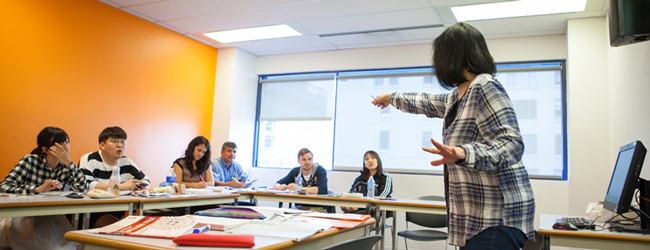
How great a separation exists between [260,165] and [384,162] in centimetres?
196

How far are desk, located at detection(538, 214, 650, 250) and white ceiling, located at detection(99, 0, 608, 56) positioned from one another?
9.13 feet

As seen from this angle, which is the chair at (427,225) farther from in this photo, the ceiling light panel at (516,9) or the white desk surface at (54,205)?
Result: the white desk surface at (54,205)

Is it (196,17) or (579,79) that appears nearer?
(579,79)

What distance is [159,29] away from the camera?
5.35m

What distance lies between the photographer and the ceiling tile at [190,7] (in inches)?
177

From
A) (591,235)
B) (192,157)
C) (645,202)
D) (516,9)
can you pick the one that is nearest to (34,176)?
(192,157)

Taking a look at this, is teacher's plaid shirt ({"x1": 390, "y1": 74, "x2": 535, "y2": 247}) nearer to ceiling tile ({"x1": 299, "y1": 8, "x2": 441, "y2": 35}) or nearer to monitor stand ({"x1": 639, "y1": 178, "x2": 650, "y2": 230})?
monitor stand ({"x1": 639, "y1": 178, "x2": 650, "y2": 230})

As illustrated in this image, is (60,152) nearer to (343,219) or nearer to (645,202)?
(343,219)

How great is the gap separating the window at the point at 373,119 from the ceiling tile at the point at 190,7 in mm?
1920

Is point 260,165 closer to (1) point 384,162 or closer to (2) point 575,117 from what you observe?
(1) point 384,162

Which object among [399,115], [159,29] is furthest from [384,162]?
[159,29]

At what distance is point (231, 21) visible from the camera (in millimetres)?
5043

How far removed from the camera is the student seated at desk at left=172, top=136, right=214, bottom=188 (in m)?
4.45

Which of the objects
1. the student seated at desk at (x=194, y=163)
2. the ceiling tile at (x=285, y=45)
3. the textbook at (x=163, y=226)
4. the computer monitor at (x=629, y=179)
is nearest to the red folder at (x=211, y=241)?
the textbook at (x=163, y=226)
